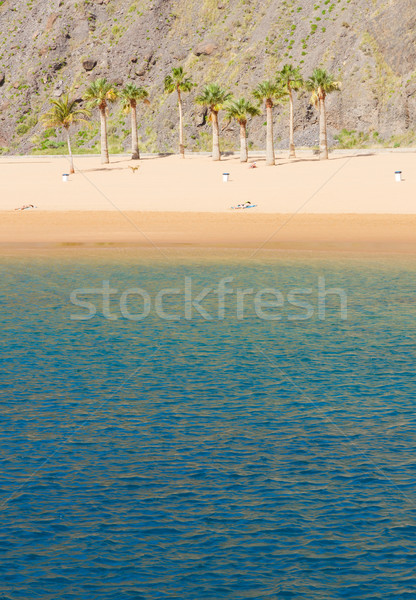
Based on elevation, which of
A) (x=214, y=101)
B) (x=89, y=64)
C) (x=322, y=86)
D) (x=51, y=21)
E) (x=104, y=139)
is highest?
(x=51, y=21)

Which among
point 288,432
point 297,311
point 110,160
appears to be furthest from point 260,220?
point 110,160

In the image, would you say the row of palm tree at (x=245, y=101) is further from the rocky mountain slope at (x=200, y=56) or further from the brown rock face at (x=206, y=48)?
the brown rock face at (x=206, y=48)

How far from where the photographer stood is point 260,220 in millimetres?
47531

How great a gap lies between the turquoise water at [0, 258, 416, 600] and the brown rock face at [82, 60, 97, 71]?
111 meters

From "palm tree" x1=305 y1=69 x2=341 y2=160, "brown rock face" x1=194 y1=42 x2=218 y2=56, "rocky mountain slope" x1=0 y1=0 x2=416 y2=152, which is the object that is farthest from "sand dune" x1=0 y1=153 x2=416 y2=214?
"brown rock face" x1=194 y1=42 x2=218 y2=56

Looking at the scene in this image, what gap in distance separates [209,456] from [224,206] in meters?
40.0

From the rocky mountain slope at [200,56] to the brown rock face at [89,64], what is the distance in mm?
165

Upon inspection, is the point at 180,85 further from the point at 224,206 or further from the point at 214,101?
the point at 224,206

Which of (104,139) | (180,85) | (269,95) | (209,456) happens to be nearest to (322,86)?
(269,95)

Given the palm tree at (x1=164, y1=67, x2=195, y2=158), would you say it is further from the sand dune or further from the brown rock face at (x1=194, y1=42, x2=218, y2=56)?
the brown rock face at (x1=194, y1=42, x2=218, y2=56)

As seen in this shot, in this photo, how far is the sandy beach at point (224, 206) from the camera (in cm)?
4259

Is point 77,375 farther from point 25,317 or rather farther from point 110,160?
point 110,160

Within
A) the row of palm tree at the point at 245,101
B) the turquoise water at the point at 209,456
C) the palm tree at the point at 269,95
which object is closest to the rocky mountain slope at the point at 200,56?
the row of palm tree at the point at 245,101

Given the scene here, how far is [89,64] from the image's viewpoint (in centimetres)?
13038
